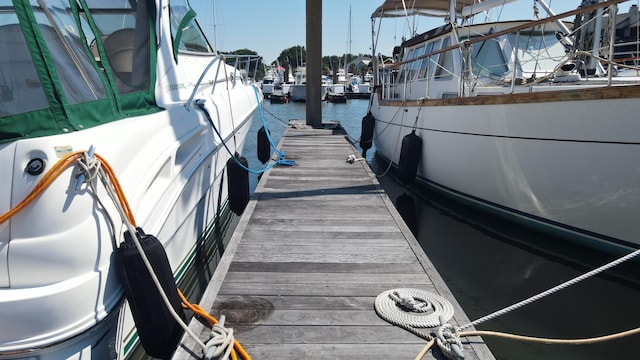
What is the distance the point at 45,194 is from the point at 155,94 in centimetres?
165

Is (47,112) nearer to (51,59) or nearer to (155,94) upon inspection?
(51,59)

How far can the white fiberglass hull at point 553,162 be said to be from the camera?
3.95 m

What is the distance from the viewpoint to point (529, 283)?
14.1 ft

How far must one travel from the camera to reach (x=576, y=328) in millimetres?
3506

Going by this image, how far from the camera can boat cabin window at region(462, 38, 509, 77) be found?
23.0ft

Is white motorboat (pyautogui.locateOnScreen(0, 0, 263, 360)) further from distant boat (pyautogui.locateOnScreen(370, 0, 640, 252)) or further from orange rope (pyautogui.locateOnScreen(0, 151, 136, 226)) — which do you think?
distant boat (pyautogui.locateOnScreen(370, 0, 640, 252))

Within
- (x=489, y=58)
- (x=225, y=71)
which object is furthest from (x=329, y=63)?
(x=225, y=71)

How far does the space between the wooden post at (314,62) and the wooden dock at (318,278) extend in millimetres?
6498

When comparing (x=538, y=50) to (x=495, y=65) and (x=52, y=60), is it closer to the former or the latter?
(x=495, y=65)

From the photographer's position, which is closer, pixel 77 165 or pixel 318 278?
pixel 77 165

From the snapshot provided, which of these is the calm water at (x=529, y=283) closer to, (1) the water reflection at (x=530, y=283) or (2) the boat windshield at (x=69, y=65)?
(1) the water reflection at (x=530, y=283)

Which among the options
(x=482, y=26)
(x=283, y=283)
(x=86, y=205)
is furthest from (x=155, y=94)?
(x=482, y=26)

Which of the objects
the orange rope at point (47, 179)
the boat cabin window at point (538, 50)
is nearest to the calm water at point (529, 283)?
the boat cabin window at point (538, 50)

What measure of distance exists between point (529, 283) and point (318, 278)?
259 cm
